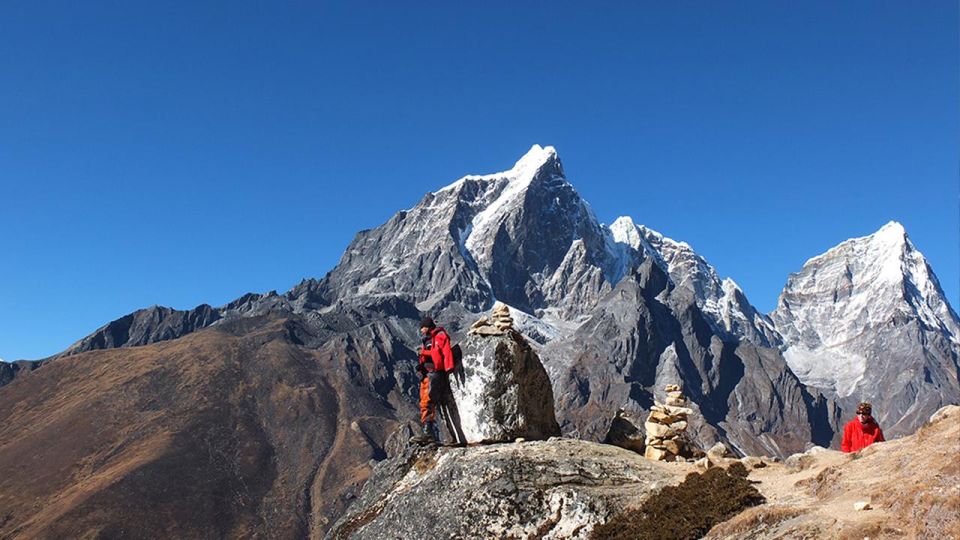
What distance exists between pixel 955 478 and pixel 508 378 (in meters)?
15.0

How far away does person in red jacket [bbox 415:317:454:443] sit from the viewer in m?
25.4

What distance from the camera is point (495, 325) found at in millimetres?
27875

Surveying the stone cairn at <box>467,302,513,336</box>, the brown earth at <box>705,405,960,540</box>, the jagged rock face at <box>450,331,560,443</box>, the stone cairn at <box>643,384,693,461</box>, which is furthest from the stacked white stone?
the brown earth at <box>705,405,960,540</box>

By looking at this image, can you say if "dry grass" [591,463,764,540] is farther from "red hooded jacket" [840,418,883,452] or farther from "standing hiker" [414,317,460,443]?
"standing hiker" [414,317,460,443]

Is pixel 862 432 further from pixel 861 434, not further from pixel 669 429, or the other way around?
pixel 669 429

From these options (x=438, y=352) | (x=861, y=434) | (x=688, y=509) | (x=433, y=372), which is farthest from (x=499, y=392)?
(x=861, y=434)

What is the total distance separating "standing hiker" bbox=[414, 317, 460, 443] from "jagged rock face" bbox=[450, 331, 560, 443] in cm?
71

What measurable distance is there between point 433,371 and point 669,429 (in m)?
8.37

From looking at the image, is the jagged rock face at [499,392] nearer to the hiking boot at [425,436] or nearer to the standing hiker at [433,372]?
the standing hiker at [433,372]

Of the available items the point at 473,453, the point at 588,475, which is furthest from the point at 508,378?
the point at 588,475

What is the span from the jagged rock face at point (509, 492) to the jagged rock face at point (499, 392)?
1.64 metres

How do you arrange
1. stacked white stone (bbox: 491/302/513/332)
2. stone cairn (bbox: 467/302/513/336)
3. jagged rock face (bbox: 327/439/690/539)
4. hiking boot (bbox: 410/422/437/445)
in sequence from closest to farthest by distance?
jagged rock face (bbox: 327/439/690/539) → hiking boot (bbox: 410/422/437/445) → stone cairn (bbox: 467/302/513/336) → stacked white stone (bbox: 491/302/513/332)

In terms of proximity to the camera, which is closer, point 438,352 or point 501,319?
point 438,352

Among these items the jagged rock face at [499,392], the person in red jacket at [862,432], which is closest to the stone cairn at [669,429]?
the jagged rock face at [499,392]
